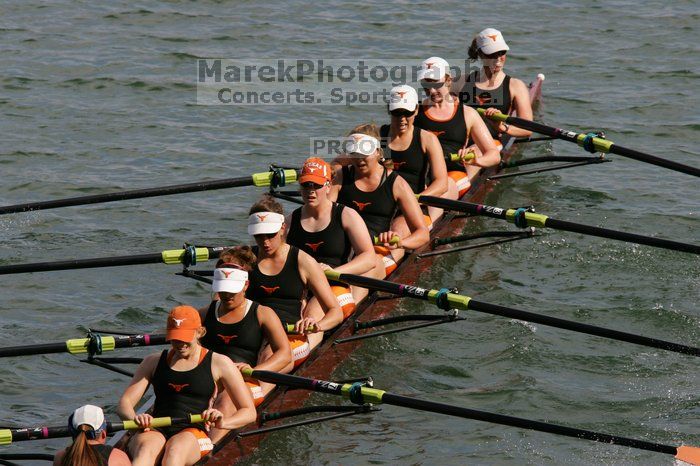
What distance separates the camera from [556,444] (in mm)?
9602

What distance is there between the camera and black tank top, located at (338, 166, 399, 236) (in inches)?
435

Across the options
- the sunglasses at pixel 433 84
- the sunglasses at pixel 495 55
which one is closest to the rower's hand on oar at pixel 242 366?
the sunglasses at pixel 433 84

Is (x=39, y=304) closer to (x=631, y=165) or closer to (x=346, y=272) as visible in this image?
(x=346, y=272)

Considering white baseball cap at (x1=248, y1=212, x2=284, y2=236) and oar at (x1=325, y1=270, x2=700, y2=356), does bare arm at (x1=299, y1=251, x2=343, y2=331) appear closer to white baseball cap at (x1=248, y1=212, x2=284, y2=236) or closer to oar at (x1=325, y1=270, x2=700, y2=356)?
oar at (x1=325, y1=270, x2=700, y2=356)

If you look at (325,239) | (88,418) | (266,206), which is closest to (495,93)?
(325,239)

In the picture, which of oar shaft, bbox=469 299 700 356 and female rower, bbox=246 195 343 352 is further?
female rower, bbox=246 195 343 352

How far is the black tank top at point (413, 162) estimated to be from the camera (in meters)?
12.0

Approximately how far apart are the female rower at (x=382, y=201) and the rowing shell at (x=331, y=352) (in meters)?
0.27

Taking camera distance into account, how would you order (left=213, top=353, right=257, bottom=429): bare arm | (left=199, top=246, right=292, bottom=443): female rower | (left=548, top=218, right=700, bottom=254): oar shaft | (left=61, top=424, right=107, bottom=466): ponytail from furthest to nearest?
(left=548, top=218, right=700, bottom=254): oar shaft < (left=199, top=246, right=292, bottom=443): female rower < (left=213, top=353, right=257, bottom=429): bare arm < (left=61, top=424, right=107, bottom=466): ponytail

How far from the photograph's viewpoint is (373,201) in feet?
36.3

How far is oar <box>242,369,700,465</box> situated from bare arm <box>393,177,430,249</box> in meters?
2.72

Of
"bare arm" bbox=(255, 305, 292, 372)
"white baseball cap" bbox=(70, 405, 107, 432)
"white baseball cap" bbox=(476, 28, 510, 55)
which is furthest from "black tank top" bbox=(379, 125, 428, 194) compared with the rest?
"white baseball cap" bbox=(70, 405, 107, 432)

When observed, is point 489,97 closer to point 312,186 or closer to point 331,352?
point 312,186

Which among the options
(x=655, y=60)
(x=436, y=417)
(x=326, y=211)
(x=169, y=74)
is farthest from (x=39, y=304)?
(x=655, y=60)
